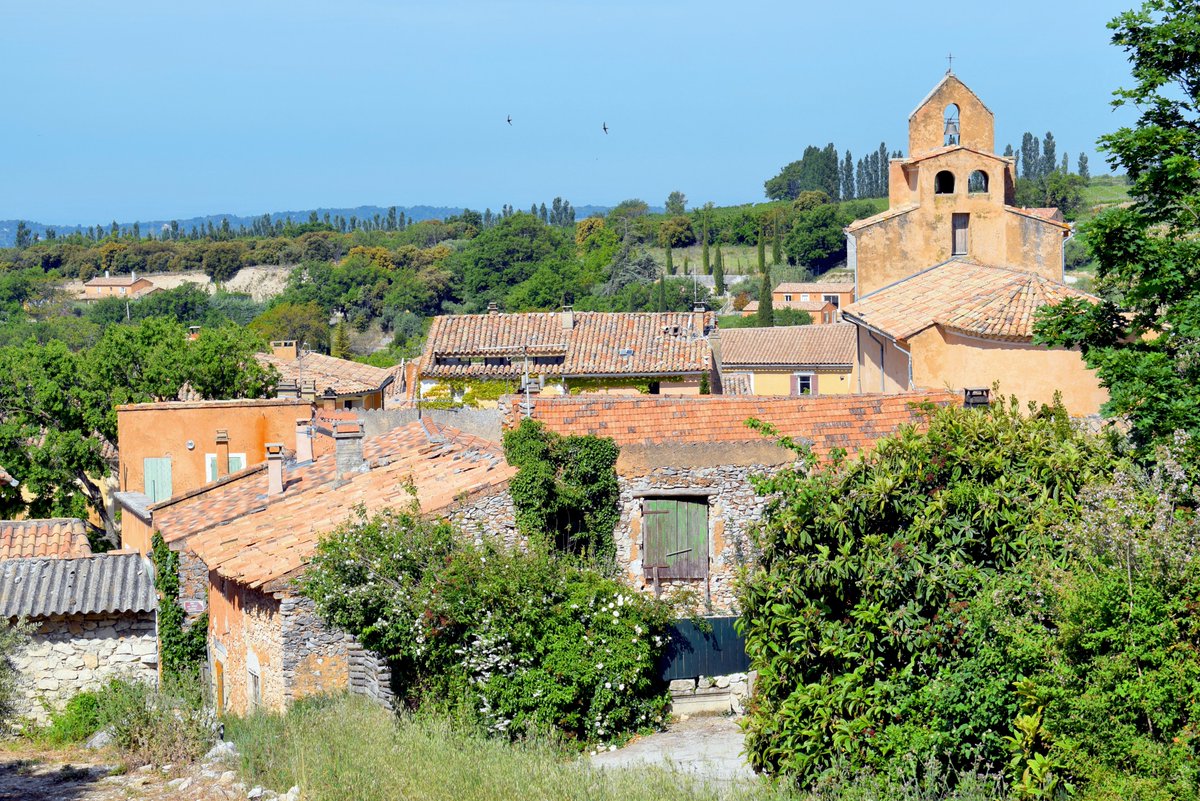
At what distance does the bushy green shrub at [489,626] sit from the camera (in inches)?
610

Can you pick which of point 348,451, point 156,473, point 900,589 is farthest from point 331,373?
point 900,589

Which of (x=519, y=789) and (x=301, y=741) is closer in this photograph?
(x=519, y=789)

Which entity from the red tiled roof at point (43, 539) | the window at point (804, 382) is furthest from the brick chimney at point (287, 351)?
the red tiled roof at point (43, 539)

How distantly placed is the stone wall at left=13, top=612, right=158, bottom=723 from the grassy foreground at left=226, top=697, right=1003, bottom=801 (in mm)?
6226

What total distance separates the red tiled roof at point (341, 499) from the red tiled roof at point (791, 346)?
44.0 metres

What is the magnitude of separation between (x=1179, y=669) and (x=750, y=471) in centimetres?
739

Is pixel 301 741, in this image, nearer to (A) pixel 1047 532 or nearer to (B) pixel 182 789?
(B) pixel 182 789

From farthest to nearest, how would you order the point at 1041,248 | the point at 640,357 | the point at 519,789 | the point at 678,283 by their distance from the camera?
1. the point at 678,283
2. the point at 640,357
3. the point at 1041,248
4. the point at 519,789

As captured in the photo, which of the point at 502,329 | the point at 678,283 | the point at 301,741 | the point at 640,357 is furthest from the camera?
the point at 678,283

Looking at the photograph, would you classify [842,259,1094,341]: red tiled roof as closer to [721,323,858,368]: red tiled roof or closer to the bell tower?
the bell tower

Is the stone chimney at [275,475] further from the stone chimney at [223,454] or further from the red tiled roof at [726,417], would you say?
the stone chimney at [223,454]

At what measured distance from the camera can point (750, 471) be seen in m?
17.8

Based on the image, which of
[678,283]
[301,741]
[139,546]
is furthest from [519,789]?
[678,283]

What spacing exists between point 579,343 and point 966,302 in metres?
22.1
